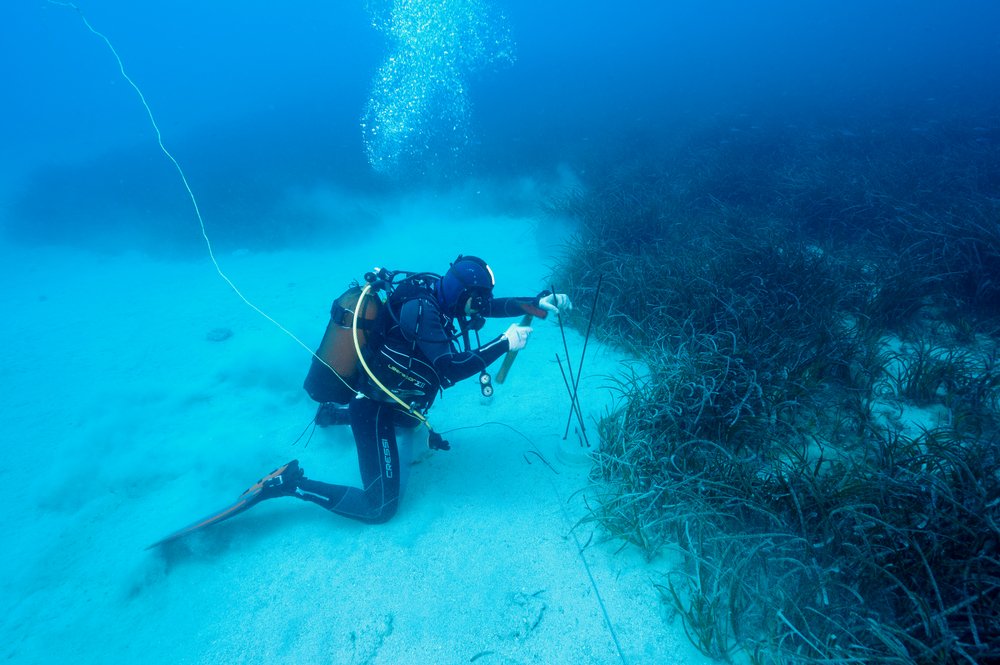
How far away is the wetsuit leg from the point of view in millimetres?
3580

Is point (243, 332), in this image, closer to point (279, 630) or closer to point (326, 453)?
point (326, 453)

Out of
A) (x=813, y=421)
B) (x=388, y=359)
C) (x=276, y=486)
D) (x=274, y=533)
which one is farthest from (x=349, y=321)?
(x=813, y=421)

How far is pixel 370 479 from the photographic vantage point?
3.68 meters

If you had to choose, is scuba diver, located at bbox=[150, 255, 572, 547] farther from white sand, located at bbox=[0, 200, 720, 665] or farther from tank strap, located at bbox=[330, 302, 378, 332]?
white sand, located at bbox=[0, 200, 720, 665]

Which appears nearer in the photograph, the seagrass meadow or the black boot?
the seagrass meadow

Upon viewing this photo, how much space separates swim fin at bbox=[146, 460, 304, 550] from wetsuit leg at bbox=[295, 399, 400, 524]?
0.34ft

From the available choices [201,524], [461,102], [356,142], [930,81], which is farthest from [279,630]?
[930,81]

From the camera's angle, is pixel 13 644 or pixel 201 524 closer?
pixel 13 644

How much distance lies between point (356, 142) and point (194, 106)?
29342 millimetres

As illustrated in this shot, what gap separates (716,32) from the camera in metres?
46.7

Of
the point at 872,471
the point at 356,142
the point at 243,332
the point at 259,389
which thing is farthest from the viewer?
the point at 356,142

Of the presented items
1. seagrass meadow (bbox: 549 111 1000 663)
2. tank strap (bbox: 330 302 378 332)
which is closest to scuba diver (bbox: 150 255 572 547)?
tank strap (bbox: 330 302 378 332)

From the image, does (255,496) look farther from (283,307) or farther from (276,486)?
(283,307)

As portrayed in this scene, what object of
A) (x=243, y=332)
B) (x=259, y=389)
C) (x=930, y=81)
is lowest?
(x=259, y=389)
